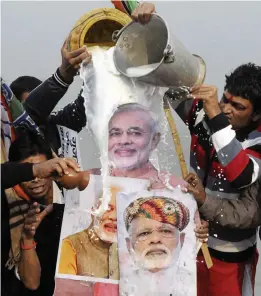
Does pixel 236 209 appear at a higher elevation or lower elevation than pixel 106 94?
lower

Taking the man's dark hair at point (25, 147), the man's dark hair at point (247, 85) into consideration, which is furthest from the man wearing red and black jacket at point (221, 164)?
the man's dark hair at point (25, 147)

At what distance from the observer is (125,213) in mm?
1341

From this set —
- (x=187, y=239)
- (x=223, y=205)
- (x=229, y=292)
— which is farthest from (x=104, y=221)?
(x=229, y=292)

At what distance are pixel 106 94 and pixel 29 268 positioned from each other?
47 cm

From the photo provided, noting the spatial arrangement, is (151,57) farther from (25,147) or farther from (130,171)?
(25,147)

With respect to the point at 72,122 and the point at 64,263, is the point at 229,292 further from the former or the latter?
the point at 72,122

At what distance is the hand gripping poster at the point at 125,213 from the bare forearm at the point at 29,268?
0.40ft

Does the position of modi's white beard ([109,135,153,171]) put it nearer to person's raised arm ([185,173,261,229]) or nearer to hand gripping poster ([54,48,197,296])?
hand gripping poster ([54,48,197,296])

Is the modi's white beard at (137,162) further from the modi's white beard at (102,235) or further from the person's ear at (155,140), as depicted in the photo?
the modi's white beard at (102,235)

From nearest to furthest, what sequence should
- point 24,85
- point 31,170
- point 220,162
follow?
point 31,170 < point 220,162 < point 24,85

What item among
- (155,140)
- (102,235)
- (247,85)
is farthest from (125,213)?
(247,85)

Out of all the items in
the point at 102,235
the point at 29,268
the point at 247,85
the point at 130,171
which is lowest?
the point at 29,268

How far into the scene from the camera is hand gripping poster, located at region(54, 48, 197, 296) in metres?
1.33

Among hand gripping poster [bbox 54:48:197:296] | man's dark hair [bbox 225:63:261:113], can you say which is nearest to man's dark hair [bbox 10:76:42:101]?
hand gripping poster [bbox 54:48:197:296]
